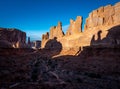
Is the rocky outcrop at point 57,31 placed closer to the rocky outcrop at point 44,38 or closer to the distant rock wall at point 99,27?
the rocky outcrop at point 44,38

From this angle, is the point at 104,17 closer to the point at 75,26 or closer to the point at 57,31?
the point at 75,26

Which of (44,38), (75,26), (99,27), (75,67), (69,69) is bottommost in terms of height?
(69,69)

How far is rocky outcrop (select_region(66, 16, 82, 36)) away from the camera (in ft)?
215

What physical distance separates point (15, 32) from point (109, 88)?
339 ft

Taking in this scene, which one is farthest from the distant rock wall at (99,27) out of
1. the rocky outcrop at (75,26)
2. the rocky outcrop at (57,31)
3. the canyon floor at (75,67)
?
the canyon floor at (75,67)

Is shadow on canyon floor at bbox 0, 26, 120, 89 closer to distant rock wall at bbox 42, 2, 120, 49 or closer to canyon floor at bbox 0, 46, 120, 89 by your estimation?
canyon floor at bbox 0, 46, 120, 89

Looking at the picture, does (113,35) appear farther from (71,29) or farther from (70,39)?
(71,29)

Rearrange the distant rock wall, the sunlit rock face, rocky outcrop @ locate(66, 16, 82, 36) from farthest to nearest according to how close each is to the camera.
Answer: the sunlit rock face → rocky outcrop @ locate(66, 16, 82, 36) → the distant rock wall

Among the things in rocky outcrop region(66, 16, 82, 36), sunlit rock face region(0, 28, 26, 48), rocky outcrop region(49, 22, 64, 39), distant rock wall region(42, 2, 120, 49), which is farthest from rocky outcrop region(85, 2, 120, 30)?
sunlit rock face region(0, 28, 26, 48)

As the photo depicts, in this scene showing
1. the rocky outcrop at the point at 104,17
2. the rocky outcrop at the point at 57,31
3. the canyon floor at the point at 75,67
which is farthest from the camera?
the rocky outcrop at the point at 57,31

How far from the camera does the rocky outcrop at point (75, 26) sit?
6544 centimetres

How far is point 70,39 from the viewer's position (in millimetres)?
63250

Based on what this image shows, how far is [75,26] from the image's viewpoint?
2662 inches

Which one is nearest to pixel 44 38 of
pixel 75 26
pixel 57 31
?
pixel 57 31
